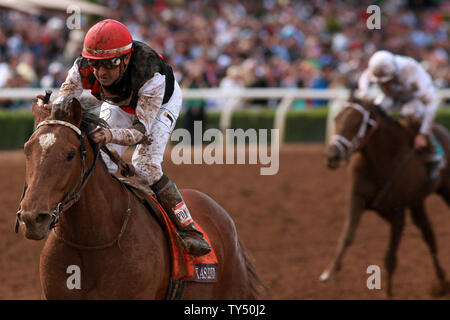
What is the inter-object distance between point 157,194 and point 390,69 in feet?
11.9

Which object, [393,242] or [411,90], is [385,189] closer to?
[393,242]

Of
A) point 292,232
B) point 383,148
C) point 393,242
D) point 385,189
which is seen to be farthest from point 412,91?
point 292,232

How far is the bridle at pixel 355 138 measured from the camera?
6.41 m

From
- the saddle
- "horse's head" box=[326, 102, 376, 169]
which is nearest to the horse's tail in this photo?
the saddle

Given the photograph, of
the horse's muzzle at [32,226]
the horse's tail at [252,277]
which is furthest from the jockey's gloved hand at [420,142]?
the horse's muzzle at [32,226]

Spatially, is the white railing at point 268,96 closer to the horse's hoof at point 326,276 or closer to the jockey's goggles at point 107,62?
the horse's hoof at point 326,276

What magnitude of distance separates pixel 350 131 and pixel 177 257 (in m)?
3.21

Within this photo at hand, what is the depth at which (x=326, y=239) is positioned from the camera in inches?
307

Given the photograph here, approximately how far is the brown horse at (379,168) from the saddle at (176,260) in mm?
2721

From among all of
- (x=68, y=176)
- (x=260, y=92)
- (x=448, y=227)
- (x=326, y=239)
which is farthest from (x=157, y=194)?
(x=260, y=92)

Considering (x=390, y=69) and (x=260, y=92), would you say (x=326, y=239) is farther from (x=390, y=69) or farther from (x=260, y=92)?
(x=260, y=92)

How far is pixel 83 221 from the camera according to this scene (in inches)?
129
